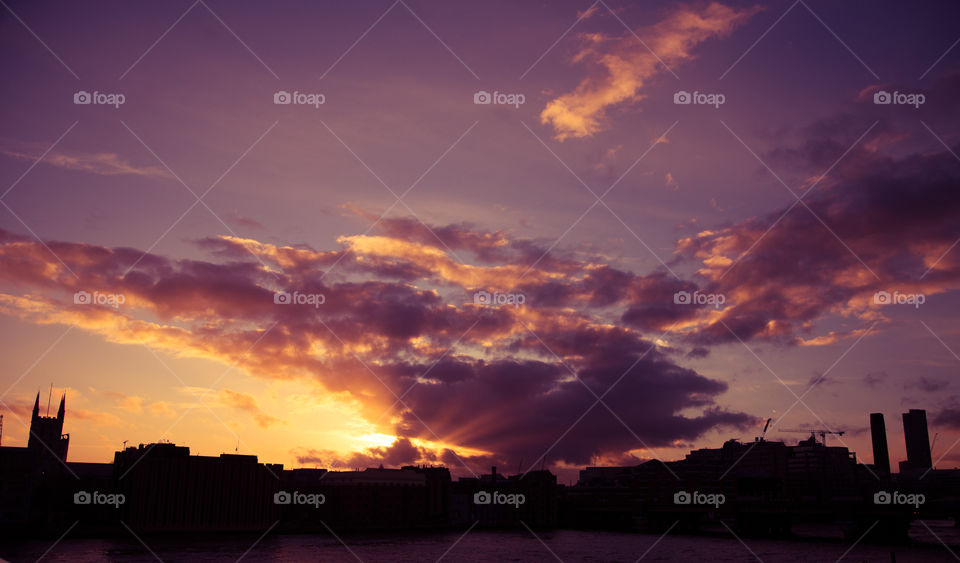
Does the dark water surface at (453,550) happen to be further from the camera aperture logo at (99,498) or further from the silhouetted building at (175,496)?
the camera aperture logo at (99,498)

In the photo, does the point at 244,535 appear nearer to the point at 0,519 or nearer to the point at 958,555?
the point at 0,519

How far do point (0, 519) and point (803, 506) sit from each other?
604 feet

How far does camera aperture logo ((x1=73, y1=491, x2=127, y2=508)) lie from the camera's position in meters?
192

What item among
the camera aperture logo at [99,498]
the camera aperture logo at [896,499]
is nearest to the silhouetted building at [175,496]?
the camera aperture logo at [99,498]

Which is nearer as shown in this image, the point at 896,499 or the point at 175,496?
the point at 896,499

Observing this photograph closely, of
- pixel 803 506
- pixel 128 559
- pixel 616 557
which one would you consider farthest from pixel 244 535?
pixel 803 506

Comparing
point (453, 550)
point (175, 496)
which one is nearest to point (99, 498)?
point (175, 496)

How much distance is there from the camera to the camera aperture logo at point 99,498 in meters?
192

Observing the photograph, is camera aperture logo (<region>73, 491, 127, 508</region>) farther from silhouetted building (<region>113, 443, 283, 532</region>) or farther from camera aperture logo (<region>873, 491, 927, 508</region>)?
camera aperture logo (<region>873, 491, 927, 508</region>)

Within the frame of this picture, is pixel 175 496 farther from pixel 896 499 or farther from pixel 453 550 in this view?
pixel 896 499

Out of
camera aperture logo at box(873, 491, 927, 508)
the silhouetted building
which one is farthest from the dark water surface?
the silhouetted building

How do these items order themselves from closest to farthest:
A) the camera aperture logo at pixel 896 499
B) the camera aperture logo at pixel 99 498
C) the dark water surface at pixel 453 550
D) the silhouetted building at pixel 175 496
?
1. the dark water surface at pixel 453 550
2. the camera aperture logo at pixel 896 499
3. the silhouetted building at pixel 175 496
4. the camera aperture logo at pixel 99 498

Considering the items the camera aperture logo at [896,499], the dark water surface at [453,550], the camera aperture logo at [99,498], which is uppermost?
the camera aperture logo at [896,499]

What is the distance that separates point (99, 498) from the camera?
195500mm
